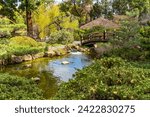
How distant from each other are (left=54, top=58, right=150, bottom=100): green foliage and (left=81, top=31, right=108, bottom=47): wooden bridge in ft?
62.5

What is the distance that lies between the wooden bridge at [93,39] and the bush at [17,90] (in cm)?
1801

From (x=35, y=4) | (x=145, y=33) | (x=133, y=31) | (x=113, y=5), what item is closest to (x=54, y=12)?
(x=35, y=4)

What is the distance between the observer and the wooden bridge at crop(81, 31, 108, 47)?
29.1m

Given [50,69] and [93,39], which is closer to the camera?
[50,69]

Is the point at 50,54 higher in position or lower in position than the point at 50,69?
higher

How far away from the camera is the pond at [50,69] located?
700 inches

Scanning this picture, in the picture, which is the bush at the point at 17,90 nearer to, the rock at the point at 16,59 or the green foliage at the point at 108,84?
the green foliage at the point at 108,84

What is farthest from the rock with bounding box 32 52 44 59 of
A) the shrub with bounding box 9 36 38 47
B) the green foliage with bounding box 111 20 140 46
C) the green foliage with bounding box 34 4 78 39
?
the green foliage with bounding box 34 4 78 39

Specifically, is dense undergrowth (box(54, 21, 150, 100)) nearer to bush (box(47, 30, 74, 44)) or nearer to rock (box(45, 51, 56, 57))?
rock (box(45, 51, 56, 57))

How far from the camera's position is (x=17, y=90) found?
10.1m

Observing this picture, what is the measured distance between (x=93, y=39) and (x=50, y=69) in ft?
32.0

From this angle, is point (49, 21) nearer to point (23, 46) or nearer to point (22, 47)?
point (23, 46)

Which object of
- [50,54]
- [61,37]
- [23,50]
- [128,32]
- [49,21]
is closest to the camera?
[128,32]

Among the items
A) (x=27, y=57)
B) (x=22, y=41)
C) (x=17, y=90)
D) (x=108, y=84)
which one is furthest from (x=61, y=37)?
(x=108, y=84)
